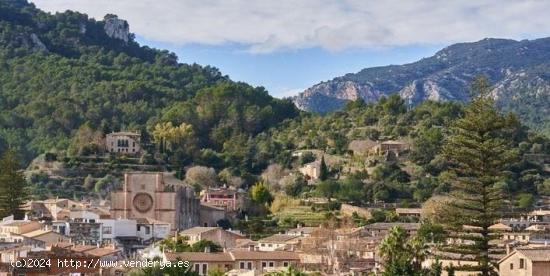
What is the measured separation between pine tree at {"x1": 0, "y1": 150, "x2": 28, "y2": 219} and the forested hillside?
2109 centimetres

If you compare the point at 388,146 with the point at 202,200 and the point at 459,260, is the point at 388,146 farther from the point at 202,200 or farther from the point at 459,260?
the point at 459,260

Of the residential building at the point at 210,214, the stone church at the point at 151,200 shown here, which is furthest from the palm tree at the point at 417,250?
the residential building at the point at 210,214

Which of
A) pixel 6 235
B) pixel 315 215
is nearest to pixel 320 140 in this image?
pixel 315 215

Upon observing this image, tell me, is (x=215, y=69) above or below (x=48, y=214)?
above

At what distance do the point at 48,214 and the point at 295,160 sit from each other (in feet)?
88.4

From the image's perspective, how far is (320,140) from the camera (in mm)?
93312

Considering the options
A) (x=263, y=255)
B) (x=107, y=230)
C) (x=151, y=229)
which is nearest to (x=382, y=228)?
Answer: (x=151, y=229)

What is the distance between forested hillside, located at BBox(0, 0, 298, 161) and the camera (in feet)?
331

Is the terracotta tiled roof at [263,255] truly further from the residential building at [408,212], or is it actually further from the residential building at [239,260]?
the residential building at [408,212]

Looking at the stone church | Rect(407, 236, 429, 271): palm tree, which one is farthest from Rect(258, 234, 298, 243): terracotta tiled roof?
Rect(407, 236, 429, 271): palm tree

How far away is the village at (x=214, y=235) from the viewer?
140 ft

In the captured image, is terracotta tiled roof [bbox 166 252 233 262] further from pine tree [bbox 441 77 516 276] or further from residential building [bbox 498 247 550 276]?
residential building [bbox 498 247 550 276]

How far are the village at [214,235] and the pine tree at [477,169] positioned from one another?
594 mm

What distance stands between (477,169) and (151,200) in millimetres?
30931
